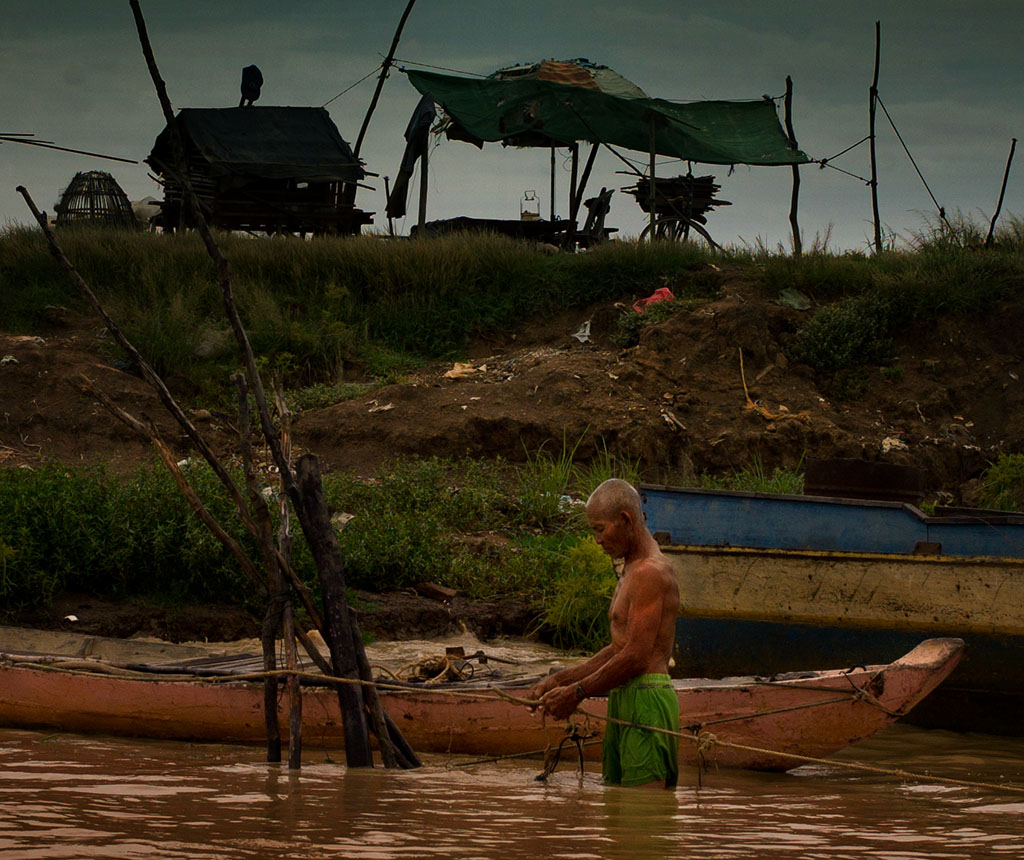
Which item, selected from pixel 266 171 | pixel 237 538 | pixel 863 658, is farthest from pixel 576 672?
pixel 266 171

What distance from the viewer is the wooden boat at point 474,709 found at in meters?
5.85

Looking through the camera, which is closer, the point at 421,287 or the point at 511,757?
the point at 511,757

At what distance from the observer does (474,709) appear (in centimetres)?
606

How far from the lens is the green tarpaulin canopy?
18.9 m

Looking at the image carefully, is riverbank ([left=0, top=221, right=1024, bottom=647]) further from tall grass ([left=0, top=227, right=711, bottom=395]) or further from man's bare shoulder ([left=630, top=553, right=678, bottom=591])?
man's bare shoulder ([left=630, top=553, right=678, bottom=591])

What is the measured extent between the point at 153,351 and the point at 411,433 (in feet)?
11.7

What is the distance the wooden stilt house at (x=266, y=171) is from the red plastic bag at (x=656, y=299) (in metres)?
6.48

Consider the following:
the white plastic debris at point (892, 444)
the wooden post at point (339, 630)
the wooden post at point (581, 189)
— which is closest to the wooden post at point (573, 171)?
the wooden post at point (581, 189)

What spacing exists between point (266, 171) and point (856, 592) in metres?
15.0

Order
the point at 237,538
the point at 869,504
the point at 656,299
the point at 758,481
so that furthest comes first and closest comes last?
the point at 656,299 < the point at 758,481 < the point at 237,538 < the point at 869,504

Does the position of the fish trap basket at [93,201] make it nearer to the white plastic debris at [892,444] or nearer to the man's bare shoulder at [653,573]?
the white plastic debris at [892,444]

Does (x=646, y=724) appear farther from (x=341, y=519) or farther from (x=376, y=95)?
(x=376, y=95)

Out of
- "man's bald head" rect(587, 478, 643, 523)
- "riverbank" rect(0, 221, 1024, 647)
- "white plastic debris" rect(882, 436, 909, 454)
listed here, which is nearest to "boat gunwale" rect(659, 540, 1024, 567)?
"riverbank" rect(0, 221, 1024, 647)

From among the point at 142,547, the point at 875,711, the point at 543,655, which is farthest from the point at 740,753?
the point at 142,547
